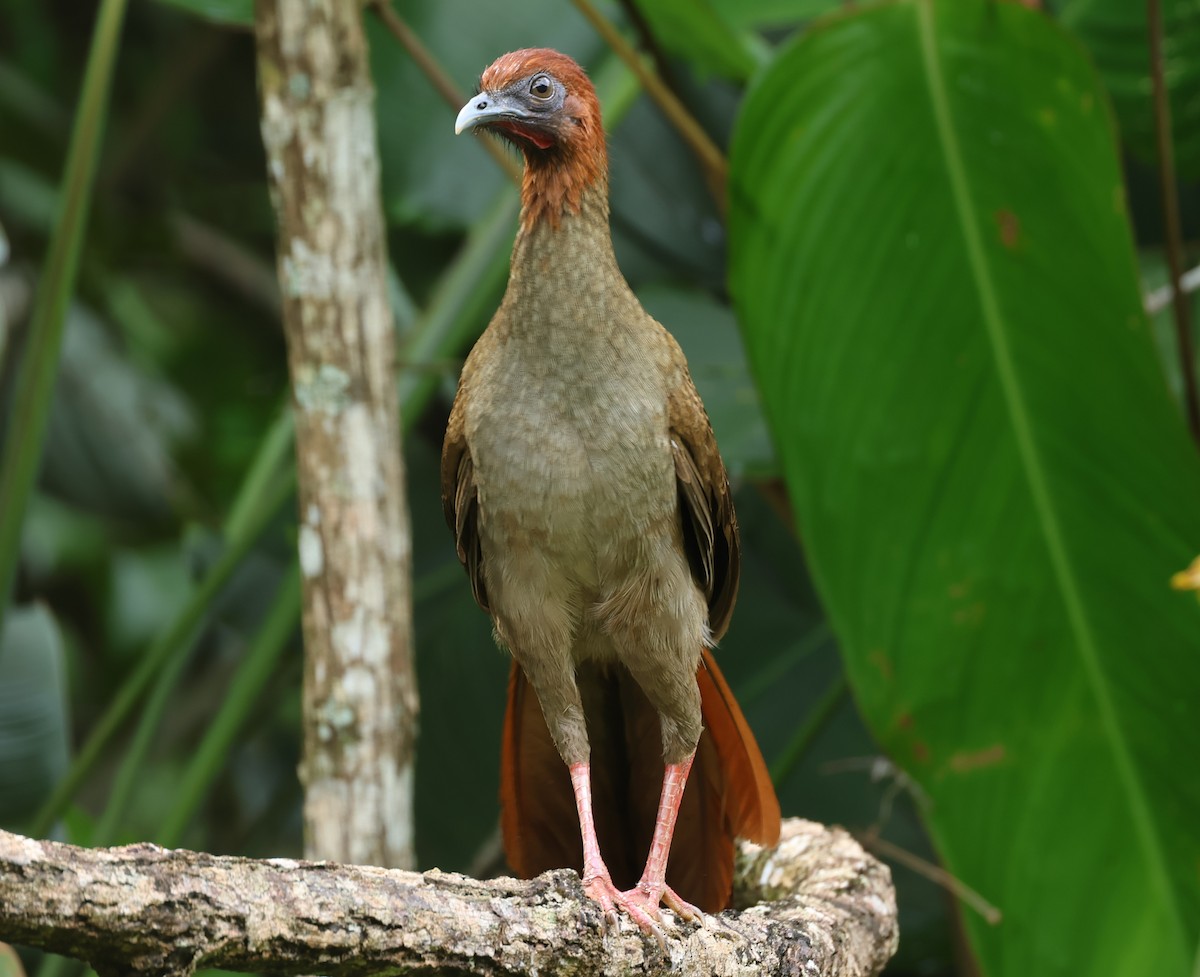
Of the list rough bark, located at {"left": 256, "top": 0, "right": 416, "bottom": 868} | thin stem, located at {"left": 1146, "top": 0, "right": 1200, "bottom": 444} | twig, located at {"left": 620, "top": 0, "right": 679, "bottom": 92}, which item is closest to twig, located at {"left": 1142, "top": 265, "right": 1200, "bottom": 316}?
thin stem, located at {"left": 1146, "top": 0, "right": 1200, "bottom": 444}

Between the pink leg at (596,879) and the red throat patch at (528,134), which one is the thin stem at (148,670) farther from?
the red throat patch at (528,134)

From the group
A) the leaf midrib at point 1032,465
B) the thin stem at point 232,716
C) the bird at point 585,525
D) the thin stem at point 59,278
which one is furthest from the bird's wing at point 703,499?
the thin stem at point 59,278

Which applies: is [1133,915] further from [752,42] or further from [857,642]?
[752,42]

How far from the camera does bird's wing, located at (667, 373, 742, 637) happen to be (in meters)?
2.40

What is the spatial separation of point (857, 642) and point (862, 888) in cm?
50

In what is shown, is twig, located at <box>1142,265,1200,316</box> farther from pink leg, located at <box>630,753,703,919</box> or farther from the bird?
pink leg, located at <box>630,753,703,919</box>

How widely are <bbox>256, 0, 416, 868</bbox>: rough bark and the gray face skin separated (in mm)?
858

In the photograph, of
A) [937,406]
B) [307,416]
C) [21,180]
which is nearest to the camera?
[937,406]

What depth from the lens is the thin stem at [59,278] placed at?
3.24 metres

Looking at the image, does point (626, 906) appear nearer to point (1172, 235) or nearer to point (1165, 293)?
point (1172, 235)

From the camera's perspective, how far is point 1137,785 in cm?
276

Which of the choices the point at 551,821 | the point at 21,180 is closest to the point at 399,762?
the point at 551,821

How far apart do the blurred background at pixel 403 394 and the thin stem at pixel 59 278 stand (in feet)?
0.27

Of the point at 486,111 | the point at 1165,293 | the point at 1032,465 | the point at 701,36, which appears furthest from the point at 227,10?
the point at 1165,293
